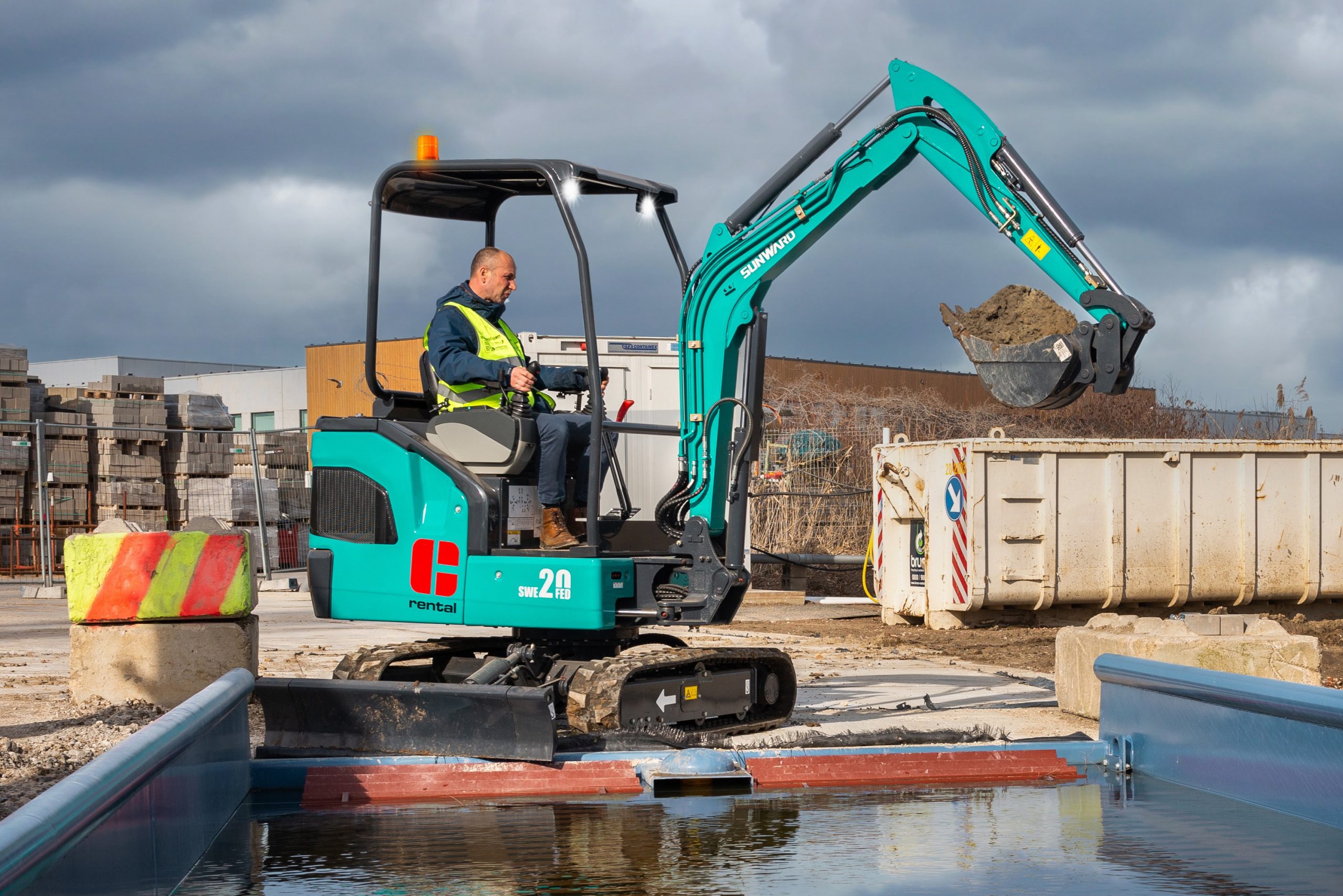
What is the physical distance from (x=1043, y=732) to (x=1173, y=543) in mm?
7284

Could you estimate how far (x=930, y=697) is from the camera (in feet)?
32.1

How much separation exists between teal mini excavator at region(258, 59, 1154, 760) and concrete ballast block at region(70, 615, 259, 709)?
72cm

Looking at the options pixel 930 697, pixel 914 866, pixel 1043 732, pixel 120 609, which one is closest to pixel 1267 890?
pixel 914 866

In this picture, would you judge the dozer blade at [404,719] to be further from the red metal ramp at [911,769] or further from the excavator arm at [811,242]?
the excavator arm at [811,242]

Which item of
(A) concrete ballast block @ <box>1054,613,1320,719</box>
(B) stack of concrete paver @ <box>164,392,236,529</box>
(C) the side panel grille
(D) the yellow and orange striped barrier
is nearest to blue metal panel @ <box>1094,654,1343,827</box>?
(A) concrete ballast block @ <box>1054,613,1320,719</box>

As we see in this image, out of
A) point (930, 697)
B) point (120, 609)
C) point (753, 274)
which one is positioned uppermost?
point (753, 274)

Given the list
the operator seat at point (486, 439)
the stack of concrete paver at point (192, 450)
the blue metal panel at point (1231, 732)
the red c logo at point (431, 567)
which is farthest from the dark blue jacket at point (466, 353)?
the stack of concrete paver at point (192, 450)

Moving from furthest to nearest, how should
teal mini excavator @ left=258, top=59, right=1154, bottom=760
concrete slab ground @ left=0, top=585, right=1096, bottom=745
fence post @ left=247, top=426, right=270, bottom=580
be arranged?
fence post @ left=247, top=426, right=270, bottom=580
concrete slab ground @ left=0, top=585, right=1096, bottom=745
teal mini excavator @ left=258, top=59, right=1154, bottom=760

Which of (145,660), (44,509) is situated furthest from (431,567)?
(44,509)

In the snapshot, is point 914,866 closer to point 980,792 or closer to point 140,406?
point 980,792

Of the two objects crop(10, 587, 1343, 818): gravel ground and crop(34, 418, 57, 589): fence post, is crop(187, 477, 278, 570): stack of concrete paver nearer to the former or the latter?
crop(34, 418, 57, 589): fence post

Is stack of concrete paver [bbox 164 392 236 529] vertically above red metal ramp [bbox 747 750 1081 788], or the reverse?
stack of concrete paver [bbox 164 392 236 529]

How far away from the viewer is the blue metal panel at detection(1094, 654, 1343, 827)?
5.28 meters

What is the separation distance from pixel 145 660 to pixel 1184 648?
5757mm
